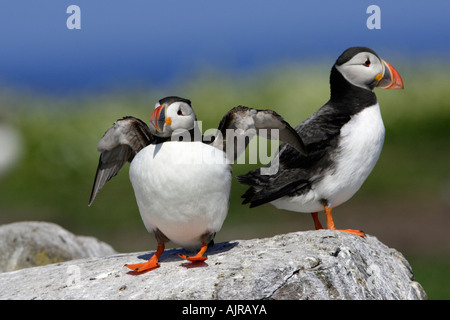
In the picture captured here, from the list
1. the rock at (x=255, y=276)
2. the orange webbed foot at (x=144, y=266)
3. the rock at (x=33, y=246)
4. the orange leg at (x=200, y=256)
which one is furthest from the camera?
the rock at (x=33, y=246)

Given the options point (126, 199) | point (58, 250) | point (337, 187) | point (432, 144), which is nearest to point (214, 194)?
point (337, 187)

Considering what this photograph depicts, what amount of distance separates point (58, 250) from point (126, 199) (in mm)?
12731

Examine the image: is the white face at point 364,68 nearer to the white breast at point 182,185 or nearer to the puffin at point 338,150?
the puffin at point 338,150

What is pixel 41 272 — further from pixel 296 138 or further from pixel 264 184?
pixel 296 138

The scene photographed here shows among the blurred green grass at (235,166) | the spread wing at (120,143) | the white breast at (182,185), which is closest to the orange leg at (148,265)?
the white breast at (182,185)

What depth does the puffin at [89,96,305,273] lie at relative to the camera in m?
7.25

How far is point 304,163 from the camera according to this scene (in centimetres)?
860

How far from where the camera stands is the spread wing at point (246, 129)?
7656 mm

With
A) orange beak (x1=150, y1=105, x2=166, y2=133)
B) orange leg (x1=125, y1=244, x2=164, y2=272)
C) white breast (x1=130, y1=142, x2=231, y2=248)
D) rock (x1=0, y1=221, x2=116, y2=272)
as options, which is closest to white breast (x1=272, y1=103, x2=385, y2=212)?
white breast (x1=130, y1=142, x2=231, y2=248)

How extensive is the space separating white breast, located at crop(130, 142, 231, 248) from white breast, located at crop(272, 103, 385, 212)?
134cm

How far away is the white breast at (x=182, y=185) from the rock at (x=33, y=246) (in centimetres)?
394

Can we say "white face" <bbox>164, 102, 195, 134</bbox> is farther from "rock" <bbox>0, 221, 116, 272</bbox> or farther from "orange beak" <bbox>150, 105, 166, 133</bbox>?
"rock" <bbox>0, 221, 116, 272</bbox>

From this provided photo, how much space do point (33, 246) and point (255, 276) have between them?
5208mm

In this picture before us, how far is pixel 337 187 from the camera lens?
8383 millimetres
